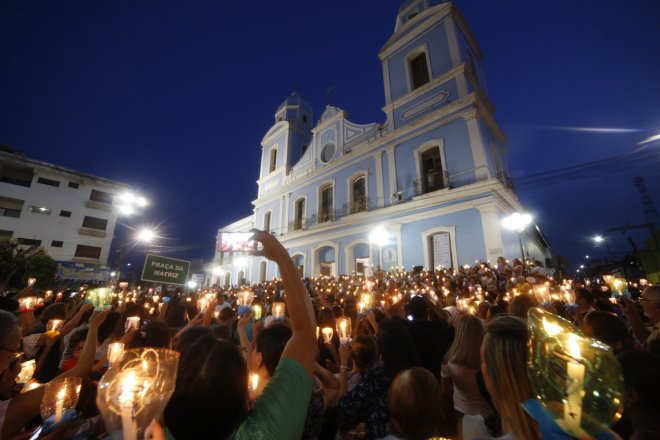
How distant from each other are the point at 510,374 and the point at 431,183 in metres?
14.1

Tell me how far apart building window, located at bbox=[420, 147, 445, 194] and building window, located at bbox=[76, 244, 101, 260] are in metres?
31.8

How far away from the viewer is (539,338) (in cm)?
113

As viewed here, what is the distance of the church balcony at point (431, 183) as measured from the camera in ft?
45.9

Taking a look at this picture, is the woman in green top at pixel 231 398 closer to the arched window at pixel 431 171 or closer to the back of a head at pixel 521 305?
the back of a head at pixel 521 305

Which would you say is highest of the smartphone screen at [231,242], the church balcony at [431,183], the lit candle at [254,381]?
the church balcony at [431,183]

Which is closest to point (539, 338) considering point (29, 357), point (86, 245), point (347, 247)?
point (29, 357)

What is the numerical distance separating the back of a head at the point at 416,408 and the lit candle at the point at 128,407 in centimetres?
136

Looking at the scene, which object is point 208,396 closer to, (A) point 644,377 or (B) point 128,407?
(B) point 128,407

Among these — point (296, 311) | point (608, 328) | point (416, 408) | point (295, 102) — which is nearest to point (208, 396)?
point (296, 311)

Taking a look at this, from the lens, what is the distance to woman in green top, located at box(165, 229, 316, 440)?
3.46 ft

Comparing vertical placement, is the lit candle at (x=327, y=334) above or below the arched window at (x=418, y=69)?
below

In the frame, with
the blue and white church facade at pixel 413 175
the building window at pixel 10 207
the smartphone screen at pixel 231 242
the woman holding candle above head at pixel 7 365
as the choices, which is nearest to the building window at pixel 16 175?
the building window at pixel 10 207

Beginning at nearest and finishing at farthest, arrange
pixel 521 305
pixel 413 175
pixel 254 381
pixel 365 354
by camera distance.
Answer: pixel 254 381 < pixel 365 354 < pixel 521 305 < pixel 413 175

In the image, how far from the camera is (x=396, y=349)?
8.12 feet
